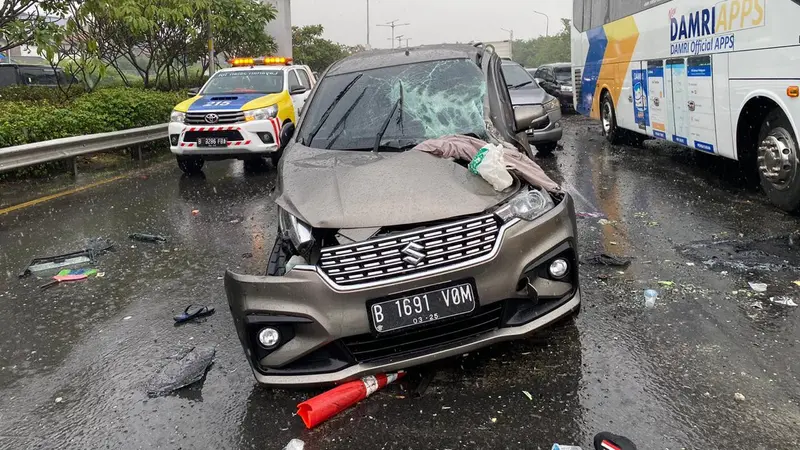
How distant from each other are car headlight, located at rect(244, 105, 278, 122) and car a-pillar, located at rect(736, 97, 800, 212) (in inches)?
264

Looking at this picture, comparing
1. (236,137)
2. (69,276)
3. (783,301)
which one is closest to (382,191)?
(783,301)

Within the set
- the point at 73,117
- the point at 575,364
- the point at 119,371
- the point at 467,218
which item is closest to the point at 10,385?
the point at 119,371

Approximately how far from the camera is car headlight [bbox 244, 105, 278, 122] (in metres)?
10.2

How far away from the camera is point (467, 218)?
3.17 m

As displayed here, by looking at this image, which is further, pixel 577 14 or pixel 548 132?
pixel 577 14

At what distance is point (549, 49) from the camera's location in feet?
250

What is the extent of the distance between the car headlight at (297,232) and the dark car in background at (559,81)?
17.5 meters

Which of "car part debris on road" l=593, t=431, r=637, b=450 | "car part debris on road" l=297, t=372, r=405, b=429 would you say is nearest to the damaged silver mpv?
"car part debris on road" l=297, t=372, r=405, b=429

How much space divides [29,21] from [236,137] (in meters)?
4.46

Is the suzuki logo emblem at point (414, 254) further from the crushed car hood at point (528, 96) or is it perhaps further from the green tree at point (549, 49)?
the green tree at point (549, 49)

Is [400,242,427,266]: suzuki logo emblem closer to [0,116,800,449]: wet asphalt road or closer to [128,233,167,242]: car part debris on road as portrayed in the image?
[0,116,800,449]: wet asphalt road

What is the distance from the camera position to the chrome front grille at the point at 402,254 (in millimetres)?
3004

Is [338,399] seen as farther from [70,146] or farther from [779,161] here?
[70,146]

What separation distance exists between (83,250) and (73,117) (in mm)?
6216
